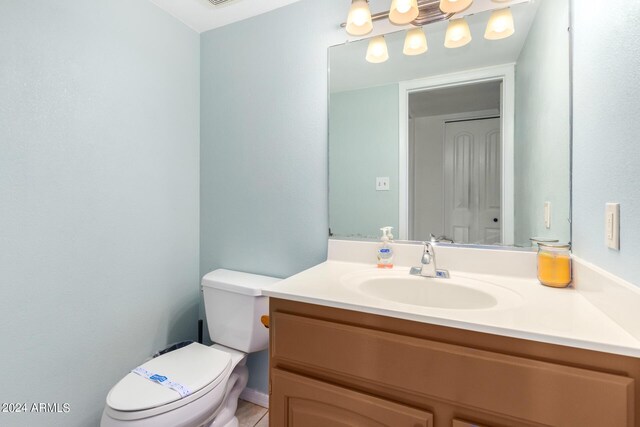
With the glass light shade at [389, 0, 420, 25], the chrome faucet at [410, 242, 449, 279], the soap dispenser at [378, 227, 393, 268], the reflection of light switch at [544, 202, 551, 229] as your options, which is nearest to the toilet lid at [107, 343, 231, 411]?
the soap dispenser at [378, 227, 393, 268]

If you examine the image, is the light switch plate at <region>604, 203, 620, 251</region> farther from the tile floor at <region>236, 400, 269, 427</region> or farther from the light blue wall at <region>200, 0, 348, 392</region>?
the tile floor at <region>236, 400, 269, 427</region>

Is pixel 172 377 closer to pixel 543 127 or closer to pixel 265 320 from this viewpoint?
pixel 265 320

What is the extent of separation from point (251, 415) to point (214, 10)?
7.27 feet

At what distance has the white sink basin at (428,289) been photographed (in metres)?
1.01

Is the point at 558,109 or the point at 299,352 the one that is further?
the point at 558,109

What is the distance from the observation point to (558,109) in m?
1.05

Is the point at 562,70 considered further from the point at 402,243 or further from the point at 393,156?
the point at 402,243

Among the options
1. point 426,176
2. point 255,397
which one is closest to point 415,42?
point 426,176

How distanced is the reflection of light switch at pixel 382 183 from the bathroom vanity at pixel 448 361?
53cm

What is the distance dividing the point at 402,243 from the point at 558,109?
2.46 ft

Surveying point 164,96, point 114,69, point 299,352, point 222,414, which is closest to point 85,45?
point 114,69

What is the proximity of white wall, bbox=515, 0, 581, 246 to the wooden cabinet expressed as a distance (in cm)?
A: 59

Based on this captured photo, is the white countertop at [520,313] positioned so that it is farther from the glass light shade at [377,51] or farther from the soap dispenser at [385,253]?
the glass light shade at [377,51]

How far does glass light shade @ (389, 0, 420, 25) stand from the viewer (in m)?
1.21
